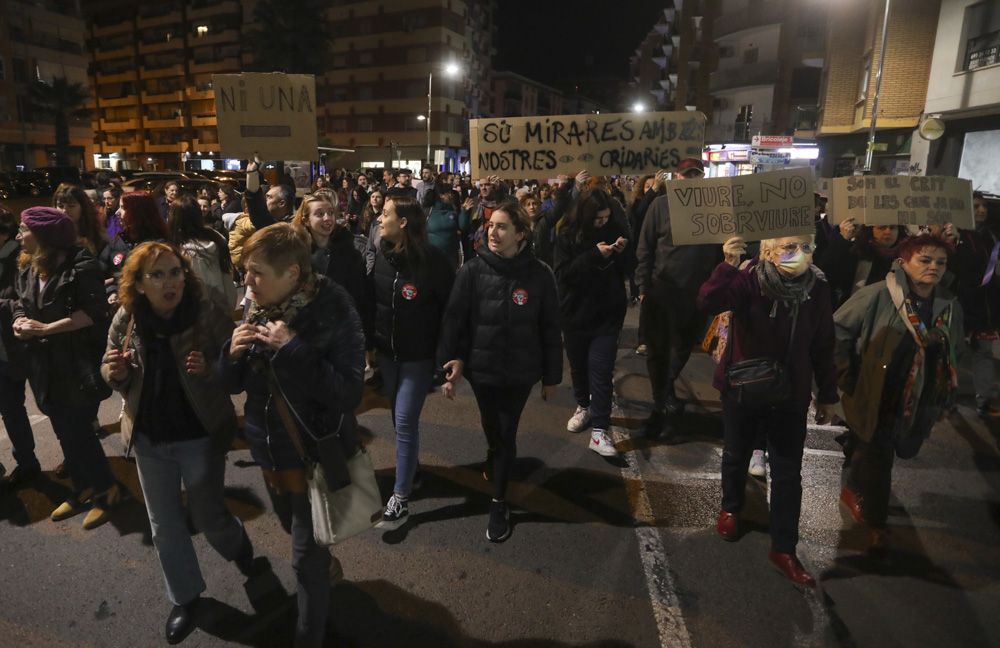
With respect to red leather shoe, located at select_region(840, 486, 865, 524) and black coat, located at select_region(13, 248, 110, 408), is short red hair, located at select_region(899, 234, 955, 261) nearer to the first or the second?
red leather shoe, located at select_region(840, 486, 865, 524)

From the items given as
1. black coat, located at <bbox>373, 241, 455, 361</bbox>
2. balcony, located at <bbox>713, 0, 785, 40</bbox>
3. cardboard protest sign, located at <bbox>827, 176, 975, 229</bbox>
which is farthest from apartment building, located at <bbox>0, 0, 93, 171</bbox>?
cardboard protest sign, located at <bbox>827, 176, 975, 229</bbox>

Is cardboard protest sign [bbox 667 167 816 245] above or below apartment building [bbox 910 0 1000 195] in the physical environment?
below

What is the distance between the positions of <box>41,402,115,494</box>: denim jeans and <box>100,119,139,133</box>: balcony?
86.2m

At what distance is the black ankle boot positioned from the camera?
3033mm

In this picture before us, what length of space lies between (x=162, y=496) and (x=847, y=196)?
5.50m

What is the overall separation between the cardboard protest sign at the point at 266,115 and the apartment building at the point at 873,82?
66.4 feet

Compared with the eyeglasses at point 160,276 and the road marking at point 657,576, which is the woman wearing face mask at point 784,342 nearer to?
the road marking at point 657,576

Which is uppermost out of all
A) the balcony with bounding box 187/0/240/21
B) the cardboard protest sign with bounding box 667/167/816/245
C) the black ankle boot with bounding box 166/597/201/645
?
the balcony with bounding box 187/0/240/21

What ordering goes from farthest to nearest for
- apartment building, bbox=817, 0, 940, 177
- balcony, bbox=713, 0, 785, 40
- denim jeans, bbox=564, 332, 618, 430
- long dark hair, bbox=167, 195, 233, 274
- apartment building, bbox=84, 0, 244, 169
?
apartment building, bbox=84, 0, 244, 169 < balcony, bbox=713, 0, 785, 40 < apartment building, bbox=817, 0, 940, 177 < denim jeans, bbox=564, 332, 618, 430 < long dark hair, bbox=167, 195, 233, 274

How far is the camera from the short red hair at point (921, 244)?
3.60 meters

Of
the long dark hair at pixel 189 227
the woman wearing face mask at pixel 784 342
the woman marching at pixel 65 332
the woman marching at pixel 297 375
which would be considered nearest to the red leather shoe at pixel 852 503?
the woman wearing face mask at pixel 784 342

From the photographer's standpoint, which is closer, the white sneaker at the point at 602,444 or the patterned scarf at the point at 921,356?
the patterned scarf at the point at 921,356

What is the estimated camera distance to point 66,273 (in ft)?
12.4

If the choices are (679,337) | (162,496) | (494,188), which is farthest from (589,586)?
(494,188)
